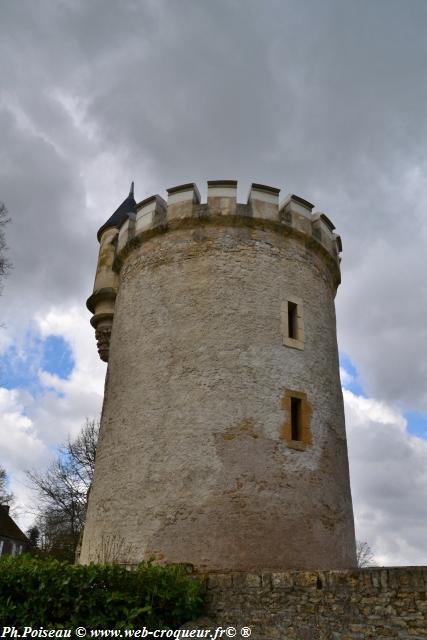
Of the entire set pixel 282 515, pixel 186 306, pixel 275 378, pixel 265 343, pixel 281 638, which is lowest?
pixel 281 638

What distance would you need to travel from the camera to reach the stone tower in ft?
27.1

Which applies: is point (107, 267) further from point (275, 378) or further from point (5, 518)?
point (5, 518)

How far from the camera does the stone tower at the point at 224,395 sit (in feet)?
27.1

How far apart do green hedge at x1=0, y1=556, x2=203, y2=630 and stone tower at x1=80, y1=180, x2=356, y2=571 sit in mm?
1372

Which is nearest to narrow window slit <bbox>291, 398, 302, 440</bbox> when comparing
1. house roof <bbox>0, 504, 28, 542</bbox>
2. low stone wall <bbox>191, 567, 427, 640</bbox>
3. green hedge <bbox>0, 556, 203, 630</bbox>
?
low stone wall <bbox>191, 567, 427, 640</bbox>

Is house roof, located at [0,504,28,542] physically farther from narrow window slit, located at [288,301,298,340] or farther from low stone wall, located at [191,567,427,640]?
low stone wall, located at [191,567,427,640]

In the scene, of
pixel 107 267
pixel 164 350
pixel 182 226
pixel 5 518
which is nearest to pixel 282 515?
pixel 164 350

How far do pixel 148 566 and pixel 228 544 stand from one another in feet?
5.18

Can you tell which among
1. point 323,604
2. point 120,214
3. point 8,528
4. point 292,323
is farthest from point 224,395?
point 8,528

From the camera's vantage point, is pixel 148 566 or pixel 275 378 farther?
pixel 275 378

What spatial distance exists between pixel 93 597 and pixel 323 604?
2.78 m

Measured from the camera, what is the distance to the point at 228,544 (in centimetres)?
796

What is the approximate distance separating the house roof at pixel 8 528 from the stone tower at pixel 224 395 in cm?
3094

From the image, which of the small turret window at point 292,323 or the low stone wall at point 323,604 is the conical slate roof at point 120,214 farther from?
the low stone wall at point 323,604
